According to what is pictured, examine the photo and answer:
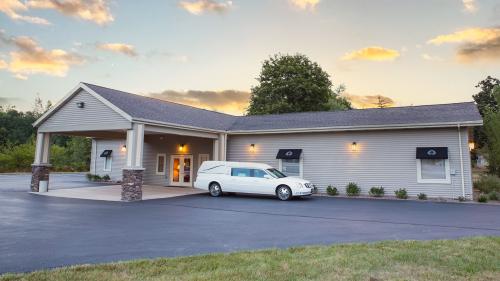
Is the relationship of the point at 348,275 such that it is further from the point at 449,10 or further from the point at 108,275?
the point at 449,10

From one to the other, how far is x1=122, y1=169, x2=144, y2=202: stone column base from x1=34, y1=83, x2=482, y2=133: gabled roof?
7.60ft

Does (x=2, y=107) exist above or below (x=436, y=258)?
above

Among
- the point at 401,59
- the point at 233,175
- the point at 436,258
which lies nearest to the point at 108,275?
the point at 436,258

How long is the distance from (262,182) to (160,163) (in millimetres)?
10202

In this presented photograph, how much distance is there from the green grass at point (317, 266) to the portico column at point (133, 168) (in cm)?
917

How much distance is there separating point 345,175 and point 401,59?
25.2 feet

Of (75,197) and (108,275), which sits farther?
(75,197)

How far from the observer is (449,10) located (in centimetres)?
1516

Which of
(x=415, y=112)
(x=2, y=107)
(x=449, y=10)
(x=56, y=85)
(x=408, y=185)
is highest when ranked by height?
(x=2, y=107)

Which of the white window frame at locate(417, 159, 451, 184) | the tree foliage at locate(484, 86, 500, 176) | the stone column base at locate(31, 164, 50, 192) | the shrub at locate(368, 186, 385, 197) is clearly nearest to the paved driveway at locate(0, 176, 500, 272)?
the white window frame at locate(417, 159, 451, 184)

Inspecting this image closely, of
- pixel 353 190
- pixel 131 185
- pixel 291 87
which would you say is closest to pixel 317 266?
pixel 131 185

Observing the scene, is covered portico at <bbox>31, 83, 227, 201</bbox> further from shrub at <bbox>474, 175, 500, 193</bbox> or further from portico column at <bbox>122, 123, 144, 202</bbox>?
shrub at <bbox>474, 175, 500, 193</bbox>

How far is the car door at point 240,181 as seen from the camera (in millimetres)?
15320

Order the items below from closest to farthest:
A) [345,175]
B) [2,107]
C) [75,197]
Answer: [75,197]
[345,175]
[2,107]
